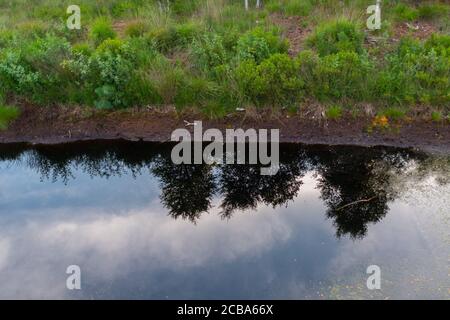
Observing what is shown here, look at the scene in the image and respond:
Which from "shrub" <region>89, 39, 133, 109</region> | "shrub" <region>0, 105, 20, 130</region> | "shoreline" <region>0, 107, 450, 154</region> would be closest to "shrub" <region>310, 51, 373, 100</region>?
"shoreline" <region>0, 107, 450, 154</region>

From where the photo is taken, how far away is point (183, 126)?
909 cm

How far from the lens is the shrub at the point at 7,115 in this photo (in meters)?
9.27

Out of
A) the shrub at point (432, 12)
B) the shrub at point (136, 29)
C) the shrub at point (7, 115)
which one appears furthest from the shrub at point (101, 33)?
the shrub at point (432, 12)

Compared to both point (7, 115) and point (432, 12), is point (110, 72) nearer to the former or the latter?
point (7, 115)

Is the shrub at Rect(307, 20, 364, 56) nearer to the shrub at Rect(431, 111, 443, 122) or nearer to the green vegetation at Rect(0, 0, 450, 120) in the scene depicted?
the green vegetation at Rect(0, 0, 450, 120)

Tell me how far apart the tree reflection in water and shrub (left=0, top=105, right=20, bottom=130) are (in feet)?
1.59

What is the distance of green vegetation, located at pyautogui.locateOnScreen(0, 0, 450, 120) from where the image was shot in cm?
898

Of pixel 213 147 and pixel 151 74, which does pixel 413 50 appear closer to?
pixel 213 147

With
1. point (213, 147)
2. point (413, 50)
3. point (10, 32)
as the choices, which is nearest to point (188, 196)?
point (213, 147)

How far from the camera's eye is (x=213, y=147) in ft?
28.8

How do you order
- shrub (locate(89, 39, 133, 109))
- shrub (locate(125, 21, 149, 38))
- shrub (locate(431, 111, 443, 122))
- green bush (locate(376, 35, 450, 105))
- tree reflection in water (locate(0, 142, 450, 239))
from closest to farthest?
1. tree reflection in water (locate(0, 142, 450, 239))
2. shrub (locate(431, 111, 443, 122))
3. green bush (locate(376, 35, 450, 105))
4. shrub (locate(89, 39, 133, 109))
5. shrub (locate(125, 21, 149, 38))

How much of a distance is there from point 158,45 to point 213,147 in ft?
8.28

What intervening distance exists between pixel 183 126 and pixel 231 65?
1.40 meters

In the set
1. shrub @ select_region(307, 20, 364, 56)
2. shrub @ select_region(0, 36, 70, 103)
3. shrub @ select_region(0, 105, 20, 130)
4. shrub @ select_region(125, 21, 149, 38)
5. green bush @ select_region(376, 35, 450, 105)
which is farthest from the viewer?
shrub @ select_region(125, 21, 149, 38)
